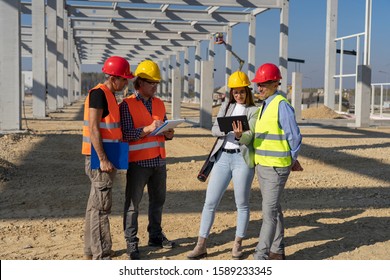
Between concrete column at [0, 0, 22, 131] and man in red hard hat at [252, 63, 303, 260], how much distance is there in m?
11.7

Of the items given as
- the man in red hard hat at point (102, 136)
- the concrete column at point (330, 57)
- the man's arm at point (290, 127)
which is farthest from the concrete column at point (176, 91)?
the man's arm at point (290, 127)

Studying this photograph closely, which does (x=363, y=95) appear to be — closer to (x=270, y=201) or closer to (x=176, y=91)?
(x=176, y=91)

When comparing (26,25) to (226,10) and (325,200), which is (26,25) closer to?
(226,10)

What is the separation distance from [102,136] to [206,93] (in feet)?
46.0

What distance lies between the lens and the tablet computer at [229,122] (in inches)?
164

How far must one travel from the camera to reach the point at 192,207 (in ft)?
21.7

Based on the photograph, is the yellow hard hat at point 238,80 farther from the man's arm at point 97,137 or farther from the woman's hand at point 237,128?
the man's arm at point 97,137

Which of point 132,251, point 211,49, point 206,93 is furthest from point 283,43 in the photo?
point 132,251

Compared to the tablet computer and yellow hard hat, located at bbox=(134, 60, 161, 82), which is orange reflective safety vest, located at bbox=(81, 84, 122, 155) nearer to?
yellow hard hat, located at bbox=(134, 60, 161, 82)

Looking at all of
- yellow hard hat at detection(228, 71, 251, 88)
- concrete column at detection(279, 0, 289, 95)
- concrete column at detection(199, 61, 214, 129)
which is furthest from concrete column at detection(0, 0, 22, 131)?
concrete column at detection(279, 0, 289, 95)

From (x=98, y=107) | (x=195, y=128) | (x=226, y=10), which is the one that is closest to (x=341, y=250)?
(x=98, y=107)

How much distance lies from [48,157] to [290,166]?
7.68 metres

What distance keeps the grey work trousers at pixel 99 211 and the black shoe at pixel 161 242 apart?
0.63 metres

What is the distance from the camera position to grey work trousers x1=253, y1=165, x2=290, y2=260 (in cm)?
419
